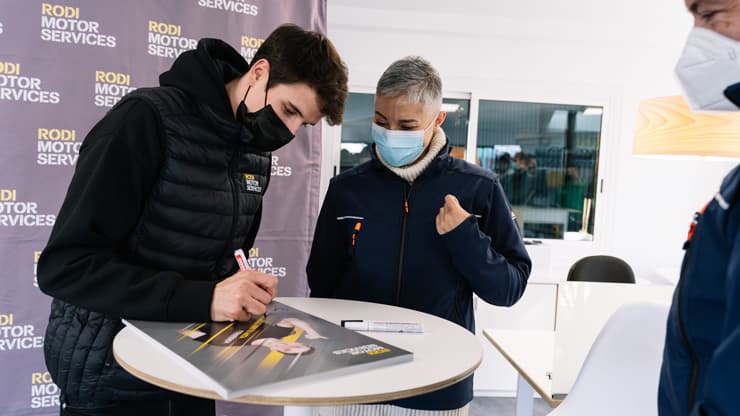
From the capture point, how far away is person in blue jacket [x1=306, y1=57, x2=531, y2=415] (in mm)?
1382

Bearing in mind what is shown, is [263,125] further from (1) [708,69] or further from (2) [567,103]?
(2) [567,103]

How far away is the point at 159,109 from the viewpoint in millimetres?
1071

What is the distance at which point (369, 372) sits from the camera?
0.84 metres

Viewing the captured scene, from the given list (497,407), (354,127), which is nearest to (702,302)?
(497,407)

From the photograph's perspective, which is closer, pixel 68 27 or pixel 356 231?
pixel 356 231

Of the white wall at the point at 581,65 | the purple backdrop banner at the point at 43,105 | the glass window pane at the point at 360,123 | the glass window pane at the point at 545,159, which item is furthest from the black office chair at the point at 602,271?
the purple backdrop banner at the point at 43,105

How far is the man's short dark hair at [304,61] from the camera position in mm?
1175

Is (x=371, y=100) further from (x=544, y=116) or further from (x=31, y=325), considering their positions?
(x=31, y=325)

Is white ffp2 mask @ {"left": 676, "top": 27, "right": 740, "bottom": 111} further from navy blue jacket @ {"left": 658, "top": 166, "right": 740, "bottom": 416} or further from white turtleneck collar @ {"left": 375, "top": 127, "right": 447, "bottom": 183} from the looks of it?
white turtleneck collar @ {"left": 375, "top": 127, "right": 447, "bottom": 183}

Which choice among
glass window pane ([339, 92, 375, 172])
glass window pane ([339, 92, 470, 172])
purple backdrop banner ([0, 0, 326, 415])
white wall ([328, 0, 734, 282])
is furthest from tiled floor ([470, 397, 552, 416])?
purple backdrop banner ([0, 0, 326, 415])

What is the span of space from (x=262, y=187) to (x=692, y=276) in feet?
3.35

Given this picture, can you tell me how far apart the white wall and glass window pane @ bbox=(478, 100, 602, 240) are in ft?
0.45

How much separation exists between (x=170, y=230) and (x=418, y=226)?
2.23 feet

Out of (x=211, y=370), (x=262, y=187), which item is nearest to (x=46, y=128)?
(x=262, y=187)
